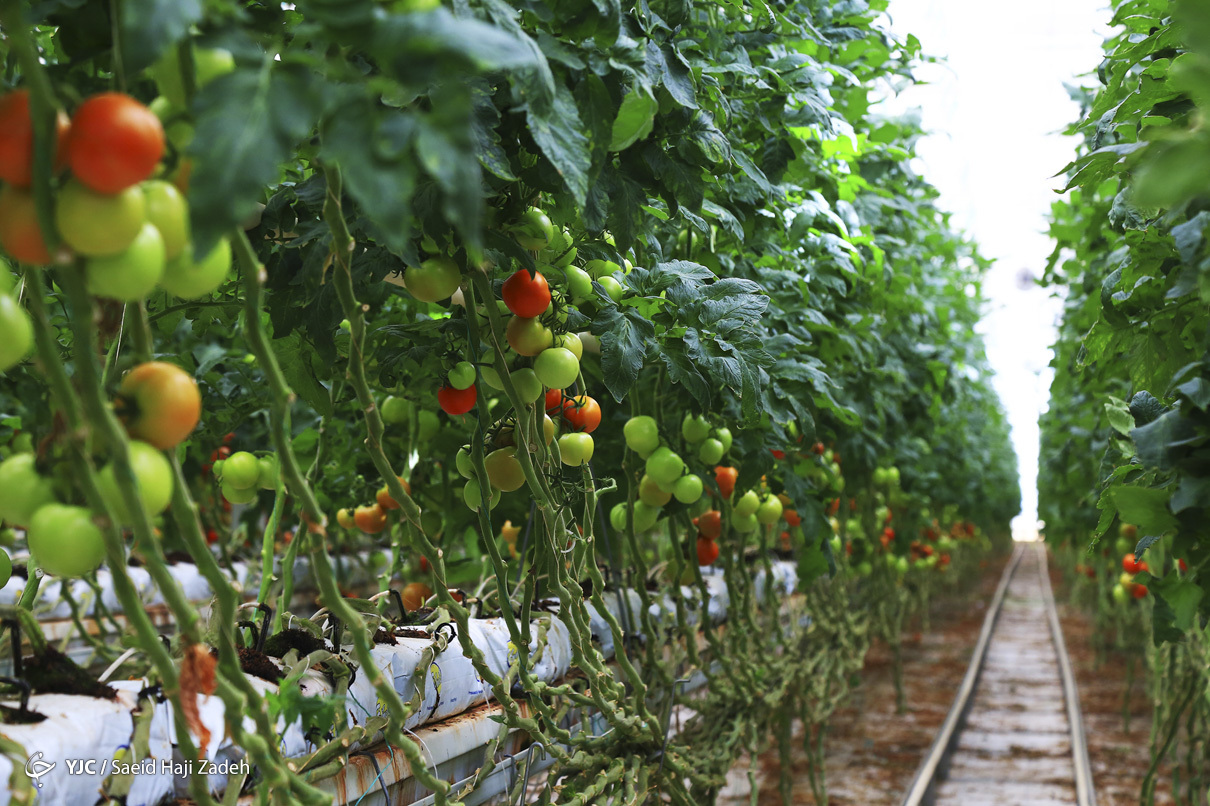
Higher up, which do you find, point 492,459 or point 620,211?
point 620,211

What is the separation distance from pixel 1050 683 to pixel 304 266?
21.3 feet

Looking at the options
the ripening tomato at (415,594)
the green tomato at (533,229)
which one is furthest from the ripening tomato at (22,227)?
the ripening tomato at (415,594)

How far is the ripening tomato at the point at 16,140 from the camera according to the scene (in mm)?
533

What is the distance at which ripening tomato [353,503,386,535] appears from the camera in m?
1.94

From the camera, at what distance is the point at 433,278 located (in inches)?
40.7

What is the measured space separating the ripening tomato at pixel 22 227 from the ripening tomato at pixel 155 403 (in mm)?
94

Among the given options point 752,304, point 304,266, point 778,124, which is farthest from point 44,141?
point 778,124

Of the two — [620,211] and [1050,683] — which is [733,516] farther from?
[1050,683]

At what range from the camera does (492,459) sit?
4.21 feet

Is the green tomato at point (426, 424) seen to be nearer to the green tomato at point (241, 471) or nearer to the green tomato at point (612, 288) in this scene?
the green tomato at point (241, 471)

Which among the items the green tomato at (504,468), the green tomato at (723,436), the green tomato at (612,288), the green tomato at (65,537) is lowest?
the green tomato at (65,537)

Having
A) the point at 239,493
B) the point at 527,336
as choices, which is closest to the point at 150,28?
the point at 527,336

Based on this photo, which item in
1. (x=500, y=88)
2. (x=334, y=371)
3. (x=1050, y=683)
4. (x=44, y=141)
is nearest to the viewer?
(x=44, y=141)

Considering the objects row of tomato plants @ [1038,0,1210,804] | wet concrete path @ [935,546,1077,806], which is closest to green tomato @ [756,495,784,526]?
row of tomato plants @ [1038,0,1210,804]
